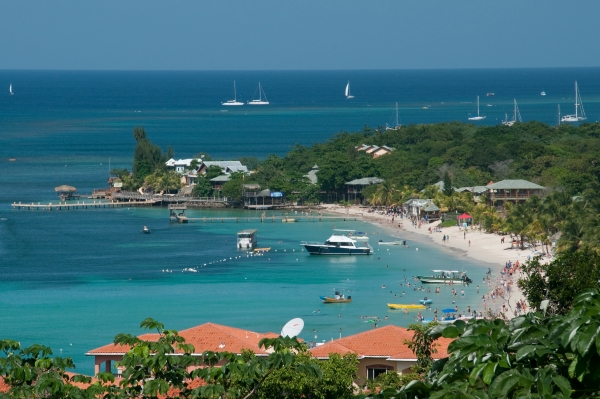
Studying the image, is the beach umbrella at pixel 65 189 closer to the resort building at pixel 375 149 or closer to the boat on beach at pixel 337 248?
the resort building at pixel 375 149

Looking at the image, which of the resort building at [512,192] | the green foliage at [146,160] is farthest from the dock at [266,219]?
the green foliage at [146,160]

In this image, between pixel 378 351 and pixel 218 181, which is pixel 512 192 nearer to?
pixel 218 181

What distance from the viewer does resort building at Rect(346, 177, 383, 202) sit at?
245 ft

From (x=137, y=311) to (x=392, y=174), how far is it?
36801 mm

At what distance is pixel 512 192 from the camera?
219 feet

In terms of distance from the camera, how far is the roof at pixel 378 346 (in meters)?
24.0

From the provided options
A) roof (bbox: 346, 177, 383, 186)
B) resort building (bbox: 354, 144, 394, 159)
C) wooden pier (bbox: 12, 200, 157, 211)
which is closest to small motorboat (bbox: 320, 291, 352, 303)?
roof (bbox: 346, 177, 383, 186)

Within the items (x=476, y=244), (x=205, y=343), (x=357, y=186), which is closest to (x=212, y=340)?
(x=205, y=343)

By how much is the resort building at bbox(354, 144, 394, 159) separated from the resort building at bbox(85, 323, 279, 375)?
60.1m

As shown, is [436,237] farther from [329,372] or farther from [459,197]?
[329,372]

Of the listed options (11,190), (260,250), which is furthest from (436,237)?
(11,190)

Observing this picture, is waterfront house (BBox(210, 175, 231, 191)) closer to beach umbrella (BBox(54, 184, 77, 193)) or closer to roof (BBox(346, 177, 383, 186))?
roof (BBox(346, 177, 383, 186))

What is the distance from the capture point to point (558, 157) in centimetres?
7594

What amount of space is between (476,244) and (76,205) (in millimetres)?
31708
